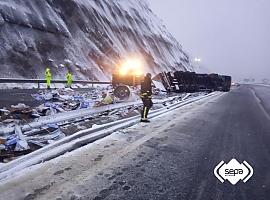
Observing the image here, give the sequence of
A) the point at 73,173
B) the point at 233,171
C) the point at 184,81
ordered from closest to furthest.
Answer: the point at 73,173
the point at 233,171
the point at 184,81

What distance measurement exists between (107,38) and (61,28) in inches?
378

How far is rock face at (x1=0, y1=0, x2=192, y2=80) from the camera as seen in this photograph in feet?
93.2

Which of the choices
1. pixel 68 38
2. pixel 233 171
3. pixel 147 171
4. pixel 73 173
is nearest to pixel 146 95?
pixel 233 171

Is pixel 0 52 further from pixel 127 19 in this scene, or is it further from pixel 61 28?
pixel 127 19

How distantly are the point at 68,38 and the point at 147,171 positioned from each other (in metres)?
33.2

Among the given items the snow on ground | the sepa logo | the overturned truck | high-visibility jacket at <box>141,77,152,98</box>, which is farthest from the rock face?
the sepa logo

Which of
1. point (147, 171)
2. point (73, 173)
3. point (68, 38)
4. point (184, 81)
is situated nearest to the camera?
point (73, 173)

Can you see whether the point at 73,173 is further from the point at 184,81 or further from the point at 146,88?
the point at 184,81

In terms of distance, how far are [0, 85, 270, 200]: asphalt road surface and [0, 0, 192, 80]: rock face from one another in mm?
22117

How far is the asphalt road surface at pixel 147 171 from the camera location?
3.96 metres

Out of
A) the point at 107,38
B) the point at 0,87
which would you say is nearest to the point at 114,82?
the point at 0,87

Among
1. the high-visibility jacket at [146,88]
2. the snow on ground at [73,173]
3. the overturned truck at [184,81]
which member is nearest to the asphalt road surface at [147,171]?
the snow on ground at [73,173]

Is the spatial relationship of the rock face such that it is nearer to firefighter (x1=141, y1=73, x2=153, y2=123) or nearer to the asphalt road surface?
firefighter (x1=141, y1=73, x2=153, y2=123)

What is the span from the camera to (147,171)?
4902mm
